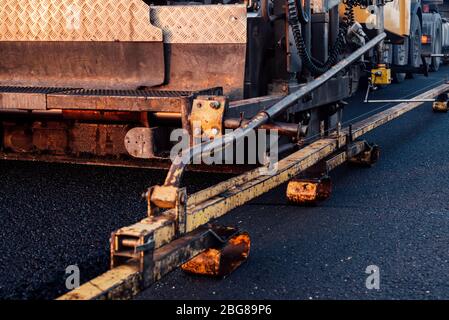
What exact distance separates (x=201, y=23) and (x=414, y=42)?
9023 mm

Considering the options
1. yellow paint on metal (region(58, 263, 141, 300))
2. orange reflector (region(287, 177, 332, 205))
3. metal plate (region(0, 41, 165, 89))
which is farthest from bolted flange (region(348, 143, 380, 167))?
yellow paint on metal (region(58, 263, 141, 300))

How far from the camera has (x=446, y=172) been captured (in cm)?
478

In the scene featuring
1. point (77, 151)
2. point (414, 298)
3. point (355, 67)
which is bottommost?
point (414, 298)

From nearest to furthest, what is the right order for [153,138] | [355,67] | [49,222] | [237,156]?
1. [49,222]
2. [153,138]
3. [237,156]
4. [355,67]

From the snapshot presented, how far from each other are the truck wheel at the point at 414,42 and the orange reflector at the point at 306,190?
28.5 ft

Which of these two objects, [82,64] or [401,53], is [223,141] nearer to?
[82,64]

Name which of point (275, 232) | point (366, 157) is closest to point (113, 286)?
point (275, 232)

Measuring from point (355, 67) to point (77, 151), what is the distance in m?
2.50

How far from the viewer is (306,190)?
3732 mm

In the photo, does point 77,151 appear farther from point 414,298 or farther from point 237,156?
point 414,298

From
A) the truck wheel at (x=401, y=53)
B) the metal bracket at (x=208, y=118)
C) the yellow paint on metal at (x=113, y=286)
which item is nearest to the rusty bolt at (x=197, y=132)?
the metal bracket at (x=208, y=118)

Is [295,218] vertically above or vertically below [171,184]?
below

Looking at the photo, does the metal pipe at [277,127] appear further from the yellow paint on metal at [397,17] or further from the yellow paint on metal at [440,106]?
the yellow paint on metal at [397,17]
